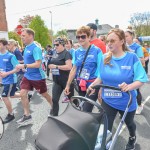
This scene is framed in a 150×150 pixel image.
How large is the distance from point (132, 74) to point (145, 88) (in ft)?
19.9

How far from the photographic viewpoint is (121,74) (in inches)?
116

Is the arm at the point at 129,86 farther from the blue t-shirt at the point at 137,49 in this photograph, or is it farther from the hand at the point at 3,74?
the hand at the point at 3,74

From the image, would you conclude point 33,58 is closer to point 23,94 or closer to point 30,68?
point 30,68

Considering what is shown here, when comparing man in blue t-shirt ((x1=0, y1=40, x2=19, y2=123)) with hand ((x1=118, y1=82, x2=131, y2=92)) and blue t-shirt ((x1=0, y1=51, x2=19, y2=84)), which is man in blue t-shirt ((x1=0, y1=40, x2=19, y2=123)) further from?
hand ((x1=118, y1=82, x2=131, y2=92))

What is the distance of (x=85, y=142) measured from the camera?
2076mm

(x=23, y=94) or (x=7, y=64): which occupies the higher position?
(x=7, y=64)

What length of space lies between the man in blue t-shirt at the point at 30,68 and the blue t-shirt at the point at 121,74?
6.09ft

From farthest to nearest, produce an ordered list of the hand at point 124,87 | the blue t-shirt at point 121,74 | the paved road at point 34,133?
1. the paved road at point 34,133
2. the blue t-shirt at point 121,74
3. the hand at point 124,87

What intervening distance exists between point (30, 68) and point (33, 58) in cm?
21

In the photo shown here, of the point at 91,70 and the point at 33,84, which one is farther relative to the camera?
the point at 33,84

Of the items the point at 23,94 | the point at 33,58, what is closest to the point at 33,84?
the point at 23,94

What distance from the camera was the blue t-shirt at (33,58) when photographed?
4688 millimetres

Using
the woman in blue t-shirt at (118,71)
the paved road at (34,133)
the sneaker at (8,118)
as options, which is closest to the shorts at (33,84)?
the paved road at (34,133)

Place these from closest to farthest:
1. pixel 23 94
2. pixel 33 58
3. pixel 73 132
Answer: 1. pixel 73 132
2. pixel 33 58
3. pixel 23 94
